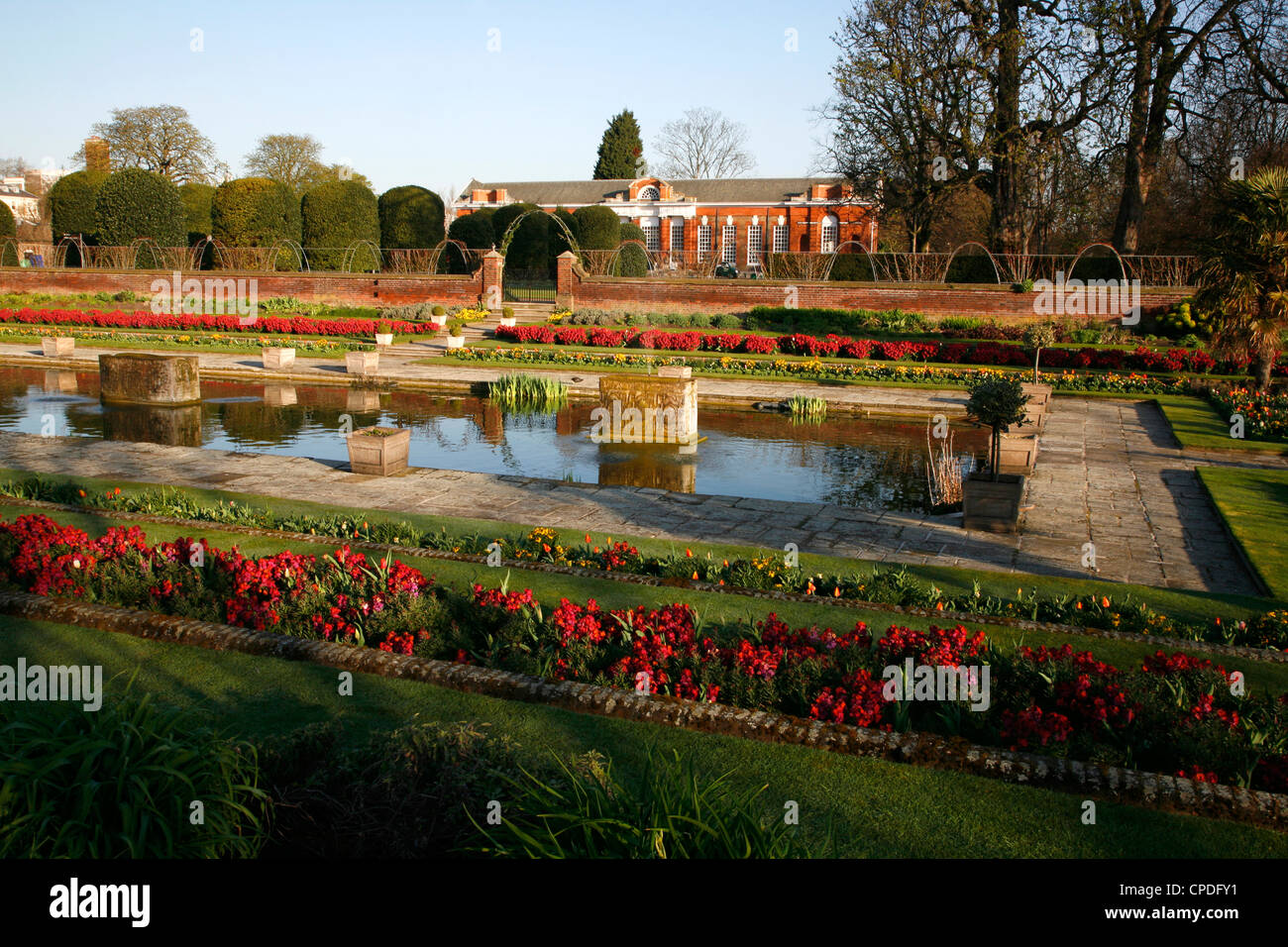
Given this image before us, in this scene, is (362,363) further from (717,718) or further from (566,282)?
(717,718)

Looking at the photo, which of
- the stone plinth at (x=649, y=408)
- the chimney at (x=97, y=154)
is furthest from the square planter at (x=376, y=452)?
the chimney at (x=97, y=154)

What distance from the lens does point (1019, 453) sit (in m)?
11.1

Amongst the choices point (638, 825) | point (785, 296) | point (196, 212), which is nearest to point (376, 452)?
point (638, 825)

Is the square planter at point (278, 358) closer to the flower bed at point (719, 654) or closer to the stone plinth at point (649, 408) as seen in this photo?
the stone plinth at point (649, 408)

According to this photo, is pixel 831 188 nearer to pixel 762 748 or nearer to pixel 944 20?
pixel 944 20

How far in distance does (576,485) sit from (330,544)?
10.9 feet

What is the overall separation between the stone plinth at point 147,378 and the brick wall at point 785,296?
15170 millimetres

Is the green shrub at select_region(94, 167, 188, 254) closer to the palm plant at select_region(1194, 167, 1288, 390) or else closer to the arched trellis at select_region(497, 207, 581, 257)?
the arched trellis at select_region(497, 207, 581, 257)

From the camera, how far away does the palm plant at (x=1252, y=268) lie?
14.6 m

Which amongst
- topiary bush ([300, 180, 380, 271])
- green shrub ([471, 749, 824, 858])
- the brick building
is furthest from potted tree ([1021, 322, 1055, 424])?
the brick building

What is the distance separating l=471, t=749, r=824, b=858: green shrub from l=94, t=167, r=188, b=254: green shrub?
126 feet

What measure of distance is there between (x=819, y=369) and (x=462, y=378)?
7404 millimetres

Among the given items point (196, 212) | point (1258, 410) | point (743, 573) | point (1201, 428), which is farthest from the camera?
point (196, 212)
